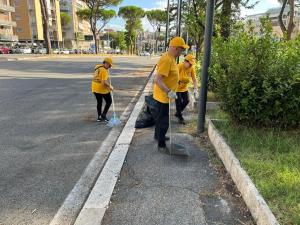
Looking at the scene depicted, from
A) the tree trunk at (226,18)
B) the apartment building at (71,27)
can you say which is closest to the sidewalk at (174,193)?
the tree trunk at (226,18)

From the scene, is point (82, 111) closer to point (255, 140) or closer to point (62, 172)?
point (62, 172)

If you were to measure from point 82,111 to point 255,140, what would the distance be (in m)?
4.98

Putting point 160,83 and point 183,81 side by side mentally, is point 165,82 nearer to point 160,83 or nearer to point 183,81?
point 160,83

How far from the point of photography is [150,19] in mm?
77438

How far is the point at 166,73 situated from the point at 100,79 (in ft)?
9.02

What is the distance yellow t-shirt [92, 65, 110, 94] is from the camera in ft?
23.9

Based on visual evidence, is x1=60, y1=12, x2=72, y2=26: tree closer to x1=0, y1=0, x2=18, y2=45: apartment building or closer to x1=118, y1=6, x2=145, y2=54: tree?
x1=118, y1=6, x2=145, y2=54: tree

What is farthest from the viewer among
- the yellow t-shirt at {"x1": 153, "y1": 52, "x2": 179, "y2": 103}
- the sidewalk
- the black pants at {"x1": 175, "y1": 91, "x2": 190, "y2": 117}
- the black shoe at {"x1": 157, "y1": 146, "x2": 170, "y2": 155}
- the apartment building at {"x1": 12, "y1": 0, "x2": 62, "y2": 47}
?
the apartment building at {"x1": 12, "y1": 0, "x2": 62, "y2": 47}

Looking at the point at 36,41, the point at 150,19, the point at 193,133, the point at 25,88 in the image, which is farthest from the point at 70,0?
the point at 193,133

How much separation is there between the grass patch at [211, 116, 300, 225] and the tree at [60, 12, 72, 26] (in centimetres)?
10315

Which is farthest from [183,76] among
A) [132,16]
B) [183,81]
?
[132,16]

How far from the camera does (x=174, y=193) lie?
3.98 meters

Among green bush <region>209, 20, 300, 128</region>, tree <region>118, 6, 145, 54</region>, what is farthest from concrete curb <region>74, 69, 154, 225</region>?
tree <region>118, 6, 145, 54</region>

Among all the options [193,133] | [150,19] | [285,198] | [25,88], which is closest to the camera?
[285,198]
